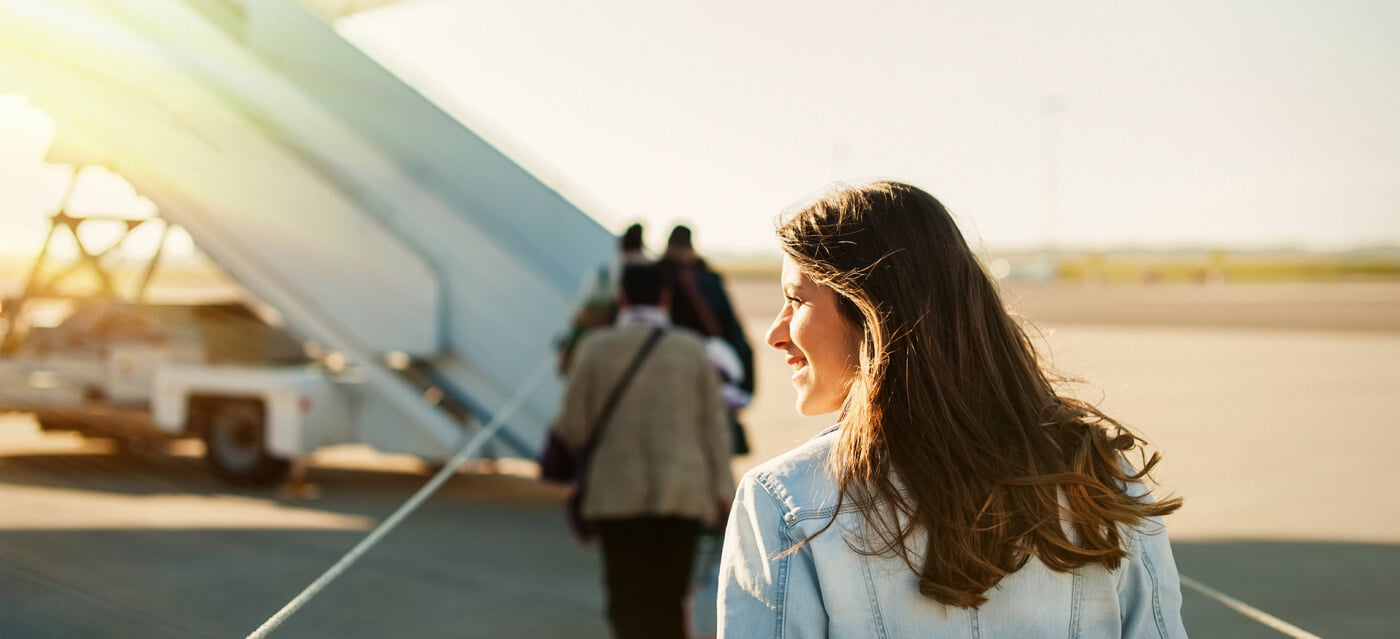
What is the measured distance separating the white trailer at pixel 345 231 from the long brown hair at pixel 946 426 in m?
6.32

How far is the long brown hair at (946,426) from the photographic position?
4.52 feet

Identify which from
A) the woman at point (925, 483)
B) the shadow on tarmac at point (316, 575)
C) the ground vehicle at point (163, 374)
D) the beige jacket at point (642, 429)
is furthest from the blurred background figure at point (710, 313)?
the woman at point (925, 483)

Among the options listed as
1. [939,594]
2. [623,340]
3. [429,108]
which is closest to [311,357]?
[429,108]

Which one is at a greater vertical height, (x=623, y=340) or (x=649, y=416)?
(x=623, y=340)

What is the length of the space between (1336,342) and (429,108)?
1819cm

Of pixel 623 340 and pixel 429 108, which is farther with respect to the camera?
pixel 429 108

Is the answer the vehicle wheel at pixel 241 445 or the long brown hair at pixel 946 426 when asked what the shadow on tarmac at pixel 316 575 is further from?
the long brown hair at pixel 946 426

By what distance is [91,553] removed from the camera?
5.98 m

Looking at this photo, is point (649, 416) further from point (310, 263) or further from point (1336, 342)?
point (1336, 342)

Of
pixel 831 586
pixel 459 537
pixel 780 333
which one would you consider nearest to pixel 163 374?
pixel 459 537

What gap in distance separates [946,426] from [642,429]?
2737 mm

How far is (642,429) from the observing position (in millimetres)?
4098

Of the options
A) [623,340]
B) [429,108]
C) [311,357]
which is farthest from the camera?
[311,357]

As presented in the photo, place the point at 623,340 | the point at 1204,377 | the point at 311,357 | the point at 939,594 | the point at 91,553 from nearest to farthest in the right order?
the point at 939,594 < the point at 623,340 < the point at 91,553 < the point at 311,357 < the point at 1204,377
